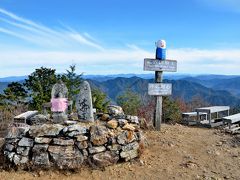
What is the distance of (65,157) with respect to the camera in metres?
6.68

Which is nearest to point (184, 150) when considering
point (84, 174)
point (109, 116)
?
point (109, 116)

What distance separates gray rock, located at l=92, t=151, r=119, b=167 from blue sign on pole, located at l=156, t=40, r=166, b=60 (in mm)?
3764

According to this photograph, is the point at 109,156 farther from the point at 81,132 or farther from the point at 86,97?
the point at 86,97

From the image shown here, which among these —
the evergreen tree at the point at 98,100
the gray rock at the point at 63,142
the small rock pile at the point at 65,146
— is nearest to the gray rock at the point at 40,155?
the small rock pile at the point at 65,146

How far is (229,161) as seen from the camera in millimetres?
7508

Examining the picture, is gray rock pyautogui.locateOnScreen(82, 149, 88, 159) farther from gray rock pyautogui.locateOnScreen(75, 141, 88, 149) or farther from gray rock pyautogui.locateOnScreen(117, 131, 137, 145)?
gray rock pyautogui.locateOnScreen(117, 131, 137, 145)

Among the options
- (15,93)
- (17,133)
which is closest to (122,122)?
(17,133)

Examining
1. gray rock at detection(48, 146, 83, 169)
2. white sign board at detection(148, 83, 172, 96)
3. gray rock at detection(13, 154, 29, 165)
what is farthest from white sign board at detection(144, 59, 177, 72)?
gray rock at detection(13, 154, 29, 165)

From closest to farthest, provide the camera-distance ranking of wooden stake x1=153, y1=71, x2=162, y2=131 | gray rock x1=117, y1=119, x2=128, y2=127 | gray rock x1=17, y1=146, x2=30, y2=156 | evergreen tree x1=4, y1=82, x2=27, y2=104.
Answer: gray rock x1=17, y1=146, x2=30, y2=156 < gray rock x1=117, y1=119, x2=128, y2=127 < wooden stake x1=153, y1=71, x2=162, y2=131 < evergreen tree x1=4, y1=82, x2=27, y2=104

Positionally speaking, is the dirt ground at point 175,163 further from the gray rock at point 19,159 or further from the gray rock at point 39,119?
the gray rock at point 39,119

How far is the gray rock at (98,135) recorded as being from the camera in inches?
272

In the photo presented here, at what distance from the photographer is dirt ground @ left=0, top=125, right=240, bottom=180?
6.63m

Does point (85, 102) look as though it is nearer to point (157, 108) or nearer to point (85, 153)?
point (85, 153)

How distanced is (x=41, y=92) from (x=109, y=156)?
1270cm
